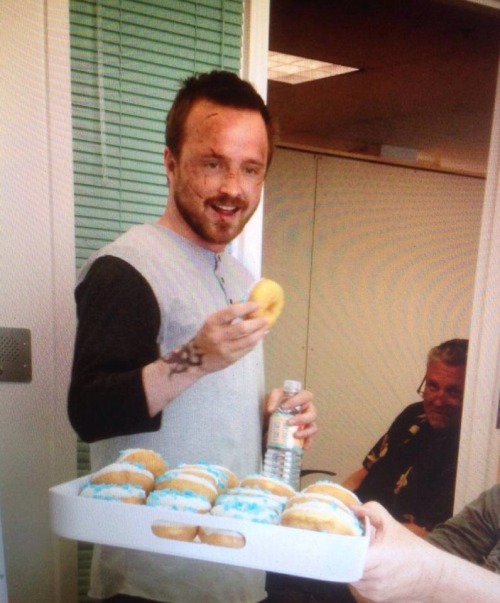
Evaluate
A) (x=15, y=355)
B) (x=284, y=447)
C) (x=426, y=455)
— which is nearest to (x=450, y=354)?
(x=426, y=455)

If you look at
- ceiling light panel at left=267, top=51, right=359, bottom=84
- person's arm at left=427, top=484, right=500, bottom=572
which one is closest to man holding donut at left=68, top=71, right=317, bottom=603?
person's arm at left=427, top=484, right=500, bottom=572

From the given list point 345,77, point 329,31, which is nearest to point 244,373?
point 329,31

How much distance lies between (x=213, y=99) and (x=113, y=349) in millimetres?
398

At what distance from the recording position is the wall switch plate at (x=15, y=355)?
3.29 feet

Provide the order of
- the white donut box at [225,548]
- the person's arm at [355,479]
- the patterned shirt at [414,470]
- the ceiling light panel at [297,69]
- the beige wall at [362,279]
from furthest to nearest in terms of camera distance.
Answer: the ceiling light panel at [297,69], the person's arm at [355,479], the beige wall at [362,279], the patterned shirt at [414,470], the white donut box at [225,548]

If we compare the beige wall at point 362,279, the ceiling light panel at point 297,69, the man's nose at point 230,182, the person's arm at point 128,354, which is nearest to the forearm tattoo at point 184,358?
the person's arm at point 128,354

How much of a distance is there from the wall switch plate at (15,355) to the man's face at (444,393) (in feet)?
4.59

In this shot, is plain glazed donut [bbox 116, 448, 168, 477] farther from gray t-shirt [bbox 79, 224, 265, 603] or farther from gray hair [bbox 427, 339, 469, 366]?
gray hair [bbox 427, 339, 469, 366]

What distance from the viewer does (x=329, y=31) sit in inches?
104

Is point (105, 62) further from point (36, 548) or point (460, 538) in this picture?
point (460, 538)

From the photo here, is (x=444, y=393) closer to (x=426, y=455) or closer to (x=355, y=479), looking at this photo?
(x=426, y=455)

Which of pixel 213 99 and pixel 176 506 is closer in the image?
pixel 176 506

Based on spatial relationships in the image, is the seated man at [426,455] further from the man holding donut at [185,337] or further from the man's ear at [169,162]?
the man's ear at [169,162]

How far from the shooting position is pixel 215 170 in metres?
0.87
